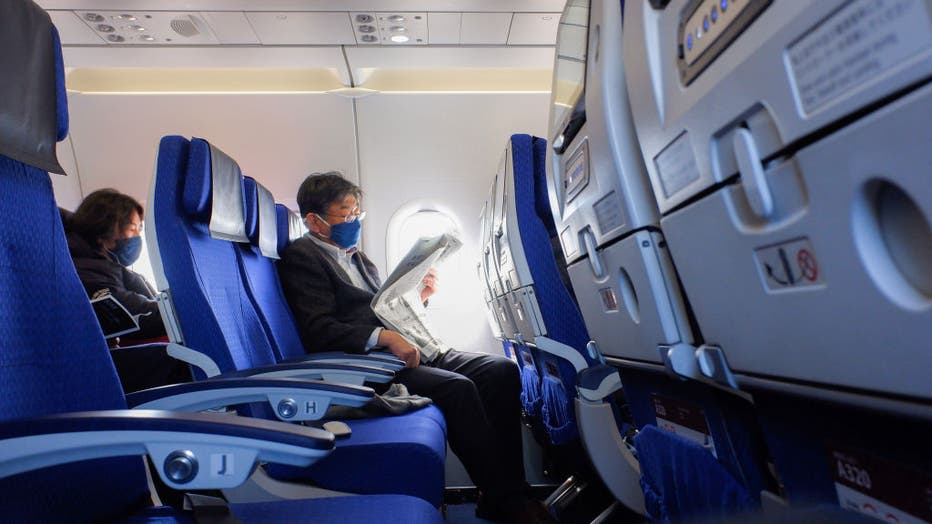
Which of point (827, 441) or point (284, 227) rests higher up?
point (284, 227)

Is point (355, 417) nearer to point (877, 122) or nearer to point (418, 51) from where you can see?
point (877, 122)

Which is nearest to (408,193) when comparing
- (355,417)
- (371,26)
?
(371,26)

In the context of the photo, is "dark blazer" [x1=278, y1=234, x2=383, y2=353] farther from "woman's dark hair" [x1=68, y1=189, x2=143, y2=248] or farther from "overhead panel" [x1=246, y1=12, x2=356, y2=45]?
"overhead panel" [x1=246, y1=12, x2=356, y2=45]

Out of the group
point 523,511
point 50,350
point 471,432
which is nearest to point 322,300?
point 471,432

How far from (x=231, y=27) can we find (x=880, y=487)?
4965 mm

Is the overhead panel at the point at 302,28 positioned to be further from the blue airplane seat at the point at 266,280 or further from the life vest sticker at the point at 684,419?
the life vest sticker at the point at 684,419

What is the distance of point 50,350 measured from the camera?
116cm

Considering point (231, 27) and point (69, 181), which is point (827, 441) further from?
point (69, 181)

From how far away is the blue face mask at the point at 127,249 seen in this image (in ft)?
14.3

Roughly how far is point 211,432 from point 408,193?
17.4 feet

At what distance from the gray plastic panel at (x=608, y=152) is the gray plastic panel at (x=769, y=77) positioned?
96 millimetres

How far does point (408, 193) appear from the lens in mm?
6141

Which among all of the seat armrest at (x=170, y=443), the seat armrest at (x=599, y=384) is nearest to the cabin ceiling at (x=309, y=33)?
the seat armrest at (x=599, y=384)

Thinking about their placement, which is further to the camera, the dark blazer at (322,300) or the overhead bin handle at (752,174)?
the dark blazer at (322,300)
